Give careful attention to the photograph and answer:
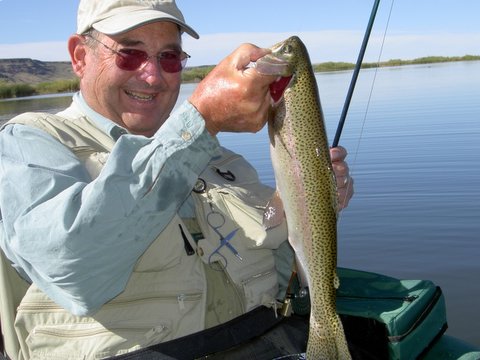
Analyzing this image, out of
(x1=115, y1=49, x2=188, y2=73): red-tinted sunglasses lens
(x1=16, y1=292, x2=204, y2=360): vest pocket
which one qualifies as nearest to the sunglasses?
(x1=115, y1=49, x2=188, y2=73): red-tinted sunglasses lens

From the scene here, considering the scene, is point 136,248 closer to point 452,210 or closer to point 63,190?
point 63,190

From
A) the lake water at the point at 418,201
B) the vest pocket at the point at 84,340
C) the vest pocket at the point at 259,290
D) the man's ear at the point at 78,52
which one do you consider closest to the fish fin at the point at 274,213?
the vest pocket at the point at 259,290

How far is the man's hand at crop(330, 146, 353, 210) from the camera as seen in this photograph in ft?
10.5

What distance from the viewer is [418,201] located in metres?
10.2

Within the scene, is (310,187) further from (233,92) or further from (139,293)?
(139,293)

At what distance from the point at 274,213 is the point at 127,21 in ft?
4.33

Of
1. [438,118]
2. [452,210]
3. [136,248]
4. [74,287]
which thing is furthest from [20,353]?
[438,118]

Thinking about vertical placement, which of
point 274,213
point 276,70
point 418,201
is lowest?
point 418,201

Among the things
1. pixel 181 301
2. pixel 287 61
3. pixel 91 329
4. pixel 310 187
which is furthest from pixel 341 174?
pixel 91 329

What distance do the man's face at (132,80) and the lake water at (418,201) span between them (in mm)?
3660

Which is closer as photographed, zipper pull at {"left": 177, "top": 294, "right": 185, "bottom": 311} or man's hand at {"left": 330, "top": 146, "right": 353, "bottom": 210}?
zipper pull at {"left": 177, "top": 294, "right": 185, "bottom": 311}

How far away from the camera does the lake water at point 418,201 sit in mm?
7465

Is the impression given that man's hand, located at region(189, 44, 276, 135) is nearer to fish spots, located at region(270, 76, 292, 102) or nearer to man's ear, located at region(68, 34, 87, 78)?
fish spots, located at region(270, 76, 292, 102)

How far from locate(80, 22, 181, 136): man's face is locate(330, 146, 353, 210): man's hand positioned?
1.10m
